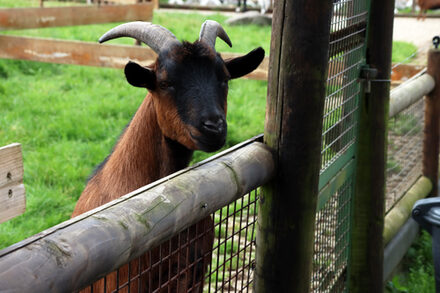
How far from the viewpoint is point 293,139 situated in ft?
8.53

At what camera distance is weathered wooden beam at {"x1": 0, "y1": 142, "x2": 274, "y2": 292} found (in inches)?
54.1

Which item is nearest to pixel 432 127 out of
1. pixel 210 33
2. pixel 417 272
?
pixel 417 272

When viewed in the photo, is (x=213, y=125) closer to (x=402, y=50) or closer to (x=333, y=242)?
(x=333, y=242)

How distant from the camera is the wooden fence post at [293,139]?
254 cm

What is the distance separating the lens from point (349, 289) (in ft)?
13.4

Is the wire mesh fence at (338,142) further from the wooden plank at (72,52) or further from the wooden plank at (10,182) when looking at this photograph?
the wooden plank at (72,52)

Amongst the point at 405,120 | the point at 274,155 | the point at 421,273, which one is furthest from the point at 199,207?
the point at 405,120

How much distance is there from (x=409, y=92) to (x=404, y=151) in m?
1.13

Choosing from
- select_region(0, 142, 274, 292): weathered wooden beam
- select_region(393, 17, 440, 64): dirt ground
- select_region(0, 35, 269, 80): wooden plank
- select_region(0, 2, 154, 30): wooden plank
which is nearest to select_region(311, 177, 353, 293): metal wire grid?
select_region(0, 142, 274, 292): weathered wooden beam

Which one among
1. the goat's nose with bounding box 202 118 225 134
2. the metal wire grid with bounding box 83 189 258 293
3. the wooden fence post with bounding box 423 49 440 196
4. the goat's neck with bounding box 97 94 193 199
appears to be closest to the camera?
the metal wire grid with bounding box 83 189 258 293

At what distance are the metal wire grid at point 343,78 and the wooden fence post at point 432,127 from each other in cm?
257

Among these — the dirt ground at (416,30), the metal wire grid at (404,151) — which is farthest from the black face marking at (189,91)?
the dirt ground at (416,30)

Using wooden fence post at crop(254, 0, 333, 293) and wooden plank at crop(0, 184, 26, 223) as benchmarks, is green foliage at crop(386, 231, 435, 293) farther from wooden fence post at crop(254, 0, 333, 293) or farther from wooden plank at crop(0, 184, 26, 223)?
wooden plank at crop(0, 184, 26, 223)

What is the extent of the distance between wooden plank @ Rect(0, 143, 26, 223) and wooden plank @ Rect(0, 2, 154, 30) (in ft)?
24.8
